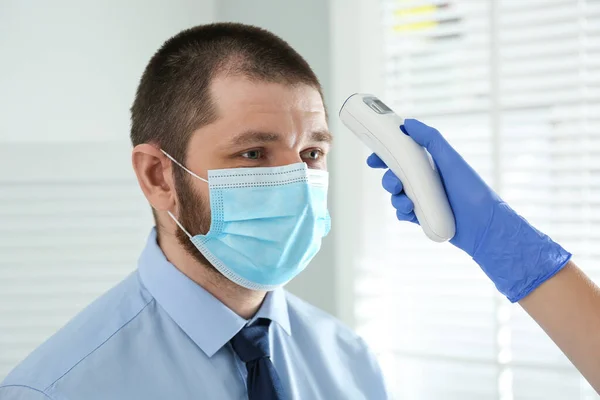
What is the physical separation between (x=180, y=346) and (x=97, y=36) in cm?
117

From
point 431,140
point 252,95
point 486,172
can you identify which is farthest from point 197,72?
point 486,172

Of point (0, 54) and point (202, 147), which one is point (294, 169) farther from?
point (0, 54)

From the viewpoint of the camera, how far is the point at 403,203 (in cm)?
124

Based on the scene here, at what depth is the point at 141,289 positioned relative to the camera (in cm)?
139

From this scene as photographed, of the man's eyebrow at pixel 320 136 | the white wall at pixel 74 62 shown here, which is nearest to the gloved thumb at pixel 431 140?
the man's eyebrow at pixel 320 136

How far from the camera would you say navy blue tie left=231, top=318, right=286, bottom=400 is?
49.5 inches

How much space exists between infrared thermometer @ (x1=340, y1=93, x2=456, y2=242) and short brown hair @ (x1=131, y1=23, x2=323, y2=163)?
240mm

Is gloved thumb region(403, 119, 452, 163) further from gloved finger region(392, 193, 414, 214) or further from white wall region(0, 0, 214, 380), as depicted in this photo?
white wall region(0, 0, 214, 380)

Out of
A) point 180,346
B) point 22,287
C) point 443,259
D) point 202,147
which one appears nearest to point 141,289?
point 180,346

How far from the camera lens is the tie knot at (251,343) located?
1.31m

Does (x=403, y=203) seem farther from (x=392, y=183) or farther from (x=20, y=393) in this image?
(x=20, y=393)

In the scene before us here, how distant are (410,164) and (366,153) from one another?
43.7 inches

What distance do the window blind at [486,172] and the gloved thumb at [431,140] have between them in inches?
35.9

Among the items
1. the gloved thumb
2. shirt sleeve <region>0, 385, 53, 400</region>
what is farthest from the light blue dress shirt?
the gloved thumb
